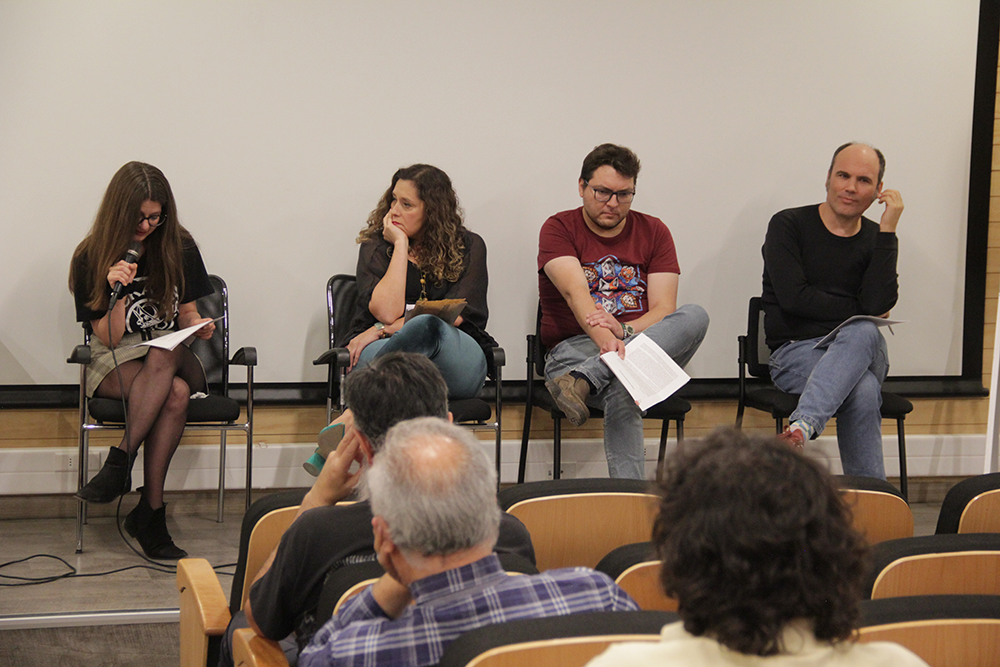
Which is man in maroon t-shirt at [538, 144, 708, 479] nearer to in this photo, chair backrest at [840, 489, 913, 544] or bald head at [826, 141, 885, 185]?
bald head at [826, 141, 885, 185]

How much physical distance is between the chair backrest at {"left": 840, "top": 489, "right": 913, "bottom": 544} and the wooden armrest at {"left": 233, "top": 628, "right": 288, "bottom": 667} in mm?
1090

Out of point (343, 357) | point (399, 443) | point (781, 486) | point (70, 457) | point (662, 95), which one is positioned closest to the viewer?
point (781, 486)

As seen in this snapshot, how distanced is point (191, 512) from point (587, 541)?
247 cm

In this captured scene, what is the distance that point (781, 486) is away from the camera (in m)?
0.83

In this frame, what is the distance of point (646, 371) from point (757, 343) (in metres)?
0.94

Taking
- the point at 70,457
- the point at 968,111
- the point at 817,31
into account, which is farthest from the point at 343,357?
the point at 968,111

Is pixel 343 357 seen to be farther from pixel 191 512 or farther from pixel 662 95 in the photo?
pixel 662 95

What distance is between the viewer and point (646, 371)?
3.22m

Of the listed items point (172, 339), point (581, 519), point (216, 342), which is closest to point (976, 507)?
point (581, 519)

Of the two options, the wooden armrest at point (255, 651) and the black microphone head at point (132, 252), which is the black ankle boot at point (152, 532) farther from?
the wooden armrest at point (255, 651)

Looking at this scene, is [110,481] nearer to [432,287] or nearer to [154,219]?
[154,219]

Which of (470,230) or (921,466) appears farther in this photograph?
(921,466)

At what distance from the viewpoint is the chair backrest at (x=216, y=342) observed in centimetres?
366

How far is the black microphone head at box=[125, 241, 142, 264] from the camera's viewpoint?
3207 millimetres
